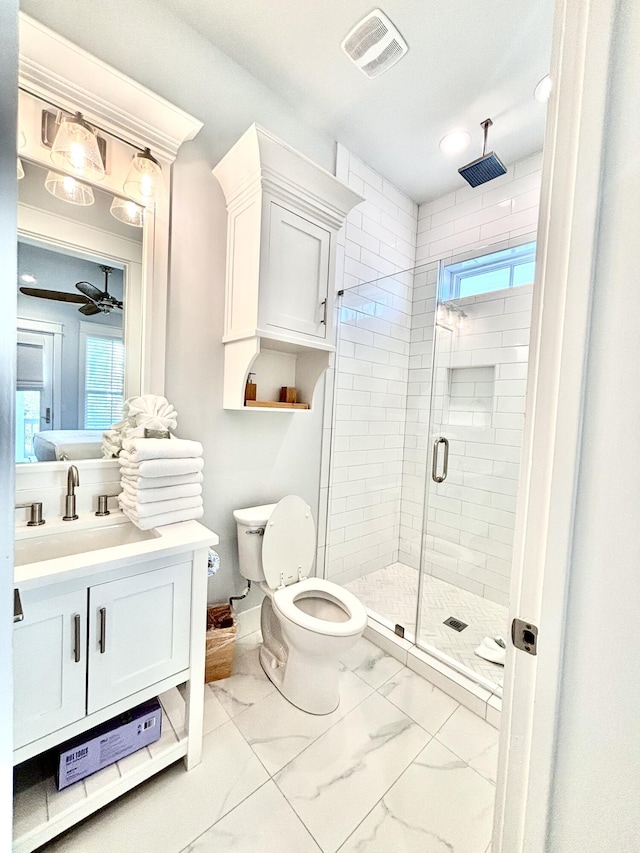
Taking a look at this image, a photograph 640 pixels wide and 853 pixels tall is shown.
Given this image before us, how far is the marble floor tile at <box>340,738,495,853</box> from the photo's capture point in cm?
106

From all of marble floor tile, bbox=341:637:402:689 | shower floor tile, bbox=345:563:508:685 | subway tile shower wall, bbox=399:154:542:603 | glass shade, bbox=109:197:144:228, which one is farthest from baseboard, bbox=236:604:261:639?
glass shade, bbox=109:197:144:228

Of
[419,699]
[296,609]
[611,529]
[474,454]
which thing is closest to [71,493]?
[296,609]

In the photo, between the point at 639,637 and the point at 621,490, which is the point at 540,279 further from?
the point at 639,637

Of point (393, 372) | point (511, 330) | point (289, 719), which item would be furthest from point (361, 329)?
point (289, 719)

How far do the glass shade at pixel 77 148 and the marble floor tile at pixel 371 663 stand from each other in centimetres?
248

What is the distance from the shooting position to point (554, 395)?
56 cm

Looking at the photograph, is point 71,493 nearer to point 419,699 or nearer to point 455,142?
point 419,699

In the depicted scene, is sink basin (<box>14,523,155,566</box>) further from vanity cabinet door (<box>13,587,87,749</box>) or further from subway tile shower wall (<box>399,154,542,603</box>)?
subway tile shower wall (<box>399,154,542,603</box>)

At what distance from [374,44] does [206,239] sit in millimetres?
1124

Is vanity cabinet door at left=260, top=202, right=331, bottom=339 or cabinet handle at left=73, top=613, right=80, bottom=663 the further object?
vanity cabinet door at left=260, top=202, right=331, bottom=339

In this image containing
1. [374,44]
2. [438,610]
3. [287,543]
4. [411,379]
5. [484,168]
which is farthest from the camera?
[411,379]

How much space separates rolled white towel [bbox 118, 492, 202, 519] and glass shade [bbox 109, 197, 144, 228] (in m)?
1.12

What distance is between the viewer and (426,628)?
2.03m

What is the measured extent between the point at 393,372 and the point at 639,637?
7.73 feet
